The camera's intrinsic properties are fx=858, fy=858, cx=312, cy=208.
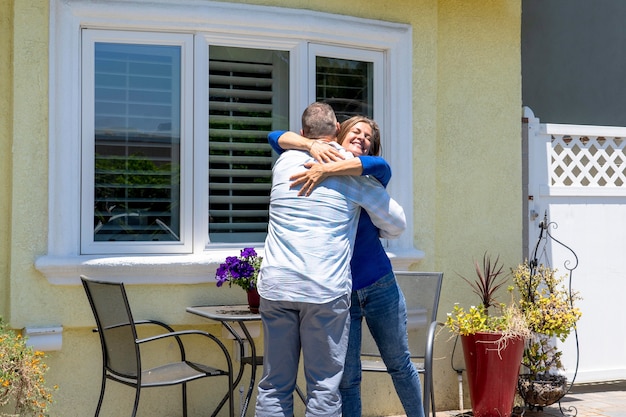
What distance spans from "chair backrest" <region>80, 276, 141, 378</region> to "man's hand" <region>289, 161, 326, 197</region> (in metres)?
1.31

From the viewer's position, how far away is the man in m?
3.77

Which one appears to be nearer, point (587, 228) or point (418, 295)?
point (418, 295)

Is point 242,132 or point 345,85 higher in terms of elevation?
point 345,85

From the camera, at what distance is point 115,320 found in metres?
4.68

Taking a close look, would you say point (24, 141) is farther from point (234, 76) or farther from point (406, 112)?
point (406, 112)

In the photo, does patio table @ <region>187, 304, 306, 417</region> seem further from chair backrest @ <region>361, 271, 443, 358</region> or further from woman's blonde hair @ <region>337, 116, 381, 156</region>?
woman's blonde hair @ <region>337, 116, 381, 156</region>

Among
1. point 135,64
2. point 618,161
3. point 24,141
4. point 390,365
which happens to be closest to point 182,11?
point 135,64

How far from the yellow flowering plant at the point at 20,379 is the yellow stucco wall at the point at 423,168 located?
0.59m

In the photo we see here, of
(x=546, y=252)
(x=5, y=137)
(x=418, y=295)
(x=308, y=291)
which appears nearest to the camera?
(x=308, y=291)

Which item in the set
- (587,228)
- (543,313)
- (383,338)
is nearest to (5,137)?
(383,338)

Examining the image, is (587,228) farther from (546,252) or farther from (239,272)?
(239,272)

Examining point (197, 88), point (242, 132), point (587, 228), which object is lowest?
point (587, 228)

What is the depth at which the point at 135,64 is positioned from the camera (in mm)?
5508

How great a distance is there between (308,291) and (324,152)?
0.66 m
